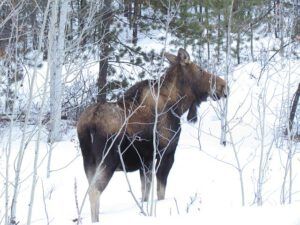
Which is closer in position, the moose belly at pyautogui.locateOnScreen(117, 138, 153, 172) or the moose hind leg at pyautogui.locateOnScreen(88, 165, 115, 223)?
the moose hind leg at pyautogui.locateOnScreen(88, 165, 115, 223)

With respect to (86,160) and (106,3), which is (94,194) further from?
(106,3)

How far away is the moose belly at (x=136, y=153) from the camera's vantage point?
6.36 metres

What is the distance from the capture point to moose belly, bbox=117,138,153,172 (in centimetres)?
636

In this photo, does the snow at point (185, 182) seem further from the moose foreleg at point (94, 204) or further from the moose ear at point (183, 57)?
the moose ear at point (183, 57)

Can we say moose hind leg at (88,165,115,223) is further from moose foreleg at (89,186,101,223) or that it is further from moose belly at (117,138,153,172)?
moose belly at (117,138,153,172)

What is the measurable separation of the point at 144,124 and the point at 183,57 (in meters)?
1.23

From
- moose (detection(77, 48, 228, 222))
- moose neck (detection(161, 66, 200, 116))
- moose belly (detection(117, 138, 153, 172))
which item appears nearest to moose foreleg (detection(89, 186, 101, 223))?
moose (detection(77, 48, 228, 222))

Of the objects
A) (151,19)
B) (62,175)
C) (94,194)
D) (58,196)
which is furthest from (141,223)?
(151,19)

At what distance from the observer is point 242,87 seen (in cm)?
1991

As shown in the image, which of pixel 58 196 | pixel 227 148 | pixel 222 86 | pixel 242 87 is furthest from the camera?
pixel 242 87

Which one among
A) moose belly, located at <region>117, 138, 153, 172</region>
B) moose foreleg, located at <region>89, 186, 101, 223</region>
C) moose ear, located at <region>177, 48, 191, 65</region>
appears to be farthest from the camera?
moose ear, located at <region>177, 48, 191, 65</region>

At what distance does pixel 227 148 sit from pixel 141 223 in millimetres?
8938

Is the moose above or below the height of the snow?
above

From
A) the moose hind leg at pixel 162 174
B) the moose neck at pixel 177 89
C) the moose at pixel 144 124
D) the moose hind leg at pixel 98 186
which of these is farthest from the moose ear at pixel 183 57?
the moose hind leg at pixel 98 186
